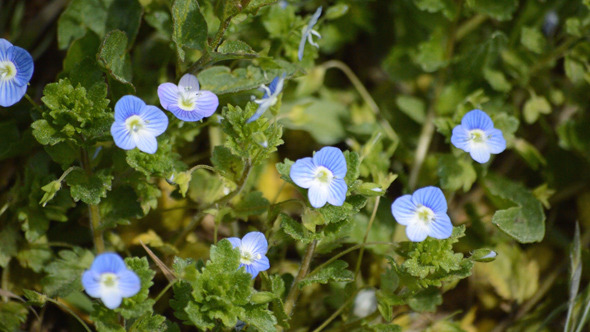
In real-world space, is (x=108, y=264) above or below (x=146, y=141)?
below

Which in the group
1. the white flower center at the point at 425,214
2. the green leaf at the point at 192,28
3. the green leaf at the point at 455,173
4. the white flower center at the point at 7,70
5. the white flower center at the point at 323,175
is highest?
the green leaf at the point at 455,173

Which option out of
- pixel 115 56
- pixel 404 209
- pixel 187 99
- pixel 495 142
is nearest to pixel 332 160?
pixel 404 209

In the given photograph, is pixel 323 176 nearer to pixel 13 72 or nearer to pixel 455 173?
pixel 455 173

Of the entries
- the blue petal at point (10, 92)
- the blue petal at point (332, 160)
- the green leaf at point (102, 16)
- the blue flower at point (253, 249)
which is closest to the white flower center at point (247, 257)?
the blue flower at point (253, 249)

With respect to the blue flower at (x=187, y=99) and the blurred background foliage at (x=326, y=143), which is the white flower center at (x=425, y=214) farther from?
the blue flower at (x=187, y=99)

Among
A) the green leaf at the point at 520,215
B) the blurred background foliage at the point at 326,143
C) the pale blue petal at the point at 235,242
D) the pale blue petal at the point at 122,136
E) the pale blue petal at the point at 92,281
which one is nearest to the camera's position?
the pale blue petal at the point at 92,281

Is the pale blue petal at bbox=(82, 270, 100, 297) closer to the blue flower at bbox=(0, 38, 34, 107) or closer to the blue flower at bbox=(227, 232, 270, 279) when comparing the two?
the blue flower at bbox=(227, 232, 270, 279)
